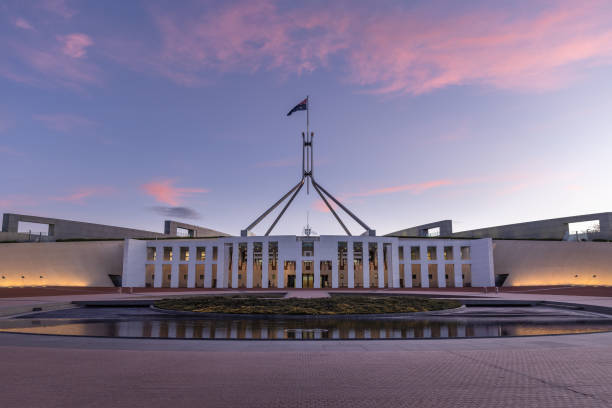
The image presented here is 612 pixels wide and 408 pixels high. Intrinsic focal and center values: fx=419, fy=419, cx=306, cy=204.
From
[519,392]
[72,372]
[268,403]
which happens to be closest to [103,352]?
[72,372]

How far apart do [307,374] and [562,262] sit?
56.4m

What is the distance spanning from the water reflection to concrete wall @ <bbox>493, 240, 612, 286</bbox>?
40866 millimetres

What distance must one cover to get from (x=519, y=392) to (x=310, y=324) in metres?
10.1

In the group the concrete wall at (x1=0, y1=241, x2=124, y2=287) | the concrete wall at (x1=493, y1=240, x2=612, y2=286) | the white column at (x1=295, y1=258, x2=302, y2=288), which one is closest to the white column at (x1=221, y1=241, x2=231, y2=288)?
the white column at (x1=295, y1=258, x2=302, y2=288)

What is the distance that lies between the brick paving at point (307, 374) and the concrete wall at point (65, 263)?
4636 cm

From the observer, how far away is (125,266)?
49438mm

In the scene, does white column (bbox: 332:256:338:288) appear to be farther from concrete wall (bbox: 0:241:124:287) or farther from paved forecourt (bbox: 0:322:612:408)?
paved forecourt (bbox: 0:322:612:408)

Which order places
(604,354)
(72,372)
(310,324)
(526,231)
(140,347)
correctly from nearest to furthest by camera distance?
(72,372) → (604,354) → (140,347) → (310,324) → (526,231)

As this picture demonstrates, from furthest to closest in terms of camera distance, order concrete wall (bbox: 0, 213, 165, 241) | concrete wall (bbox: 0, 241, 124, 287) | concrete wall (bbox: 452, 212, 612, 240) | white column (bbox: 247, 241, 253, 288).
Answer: concrete wall (bbox: 0, 213, 165, 241), concrete wall (bbox: 452, 212, 612, 240), concrete wall (bbox: 0, 241, 124, 287), white column (bbox: 247, 241, 253, 288)

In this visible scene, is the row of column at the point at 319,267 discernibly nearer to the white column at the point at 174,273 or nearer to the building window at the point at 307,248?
the building window at the point at 307,248

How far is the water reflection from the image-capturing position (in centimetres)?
1248

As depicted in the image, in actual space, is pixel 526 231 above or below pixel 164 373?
above

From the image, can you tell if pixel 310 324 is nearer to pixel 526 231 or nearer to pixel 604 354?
pixel 604 354

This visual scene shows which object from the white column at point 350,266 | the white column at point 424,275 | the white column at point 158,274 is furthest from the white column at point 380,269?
the white column at point 158,274
